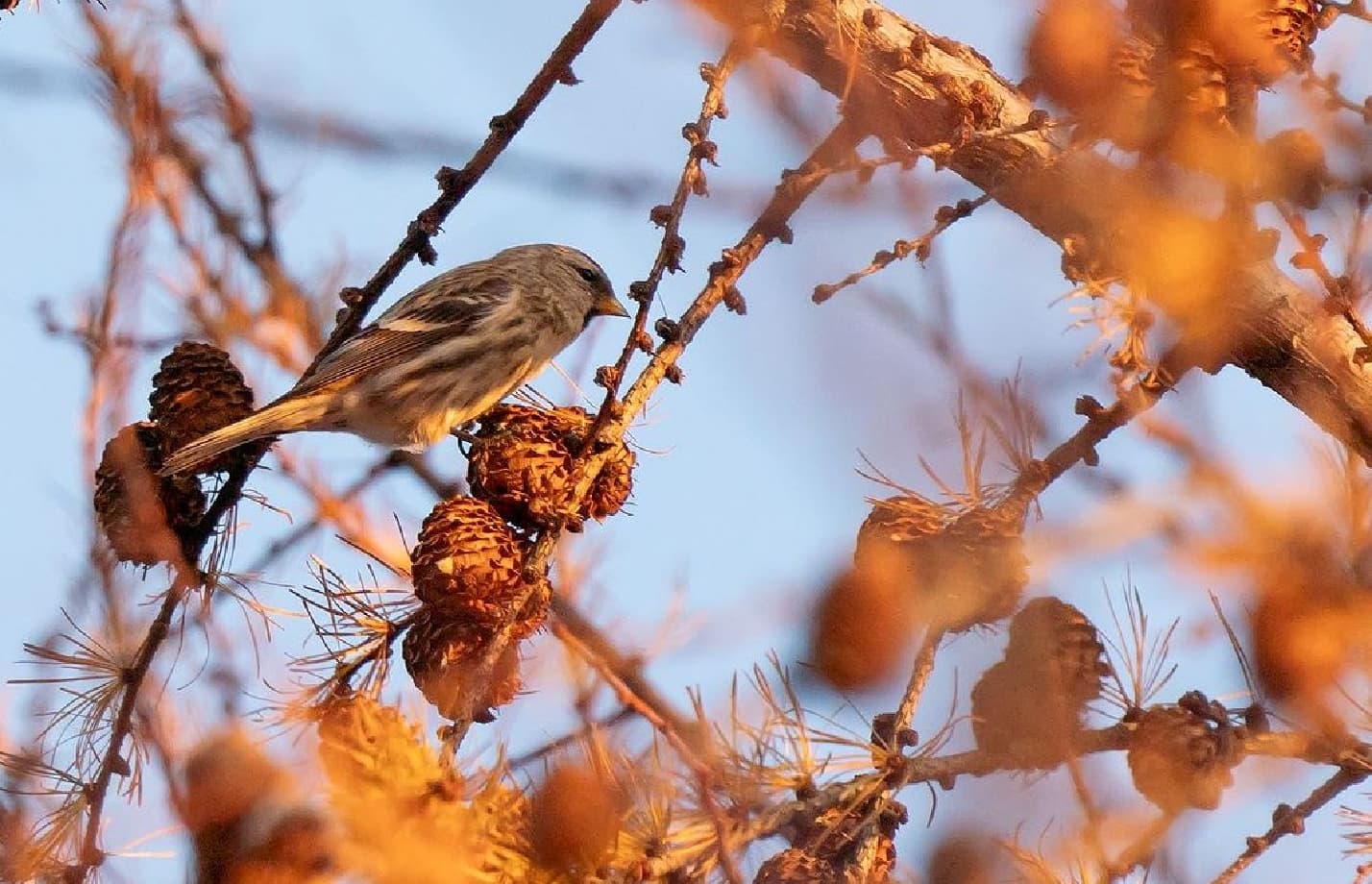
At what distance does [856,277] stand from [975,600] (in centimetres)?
65

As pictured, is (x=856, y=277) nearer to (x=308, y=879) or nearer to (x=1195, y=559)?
(x=1195, y=559)

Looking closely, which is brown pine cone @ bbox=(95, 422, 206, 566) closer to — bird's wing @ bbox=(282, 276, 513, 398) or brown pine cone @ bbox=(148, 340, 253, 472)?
brown pine cone @ bbox=(148, 340, 253, 472)

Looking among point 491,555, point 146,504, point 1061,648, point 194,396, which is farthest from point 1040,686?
point 194,396

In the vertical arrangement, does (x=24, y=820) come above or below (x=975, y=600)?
above

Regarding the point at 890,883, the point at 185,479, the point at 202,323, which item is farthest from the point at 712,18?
the point at 202,323

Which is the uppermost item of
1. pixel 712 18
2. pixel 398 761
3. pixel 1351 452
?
pixel 712 18

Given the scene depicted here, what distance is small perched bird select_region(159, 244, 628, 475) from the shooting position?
→ 13.0 ft

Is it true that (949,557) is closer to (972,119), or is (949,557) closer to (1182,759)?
(1182,759)

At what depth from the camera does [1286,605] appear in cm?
115

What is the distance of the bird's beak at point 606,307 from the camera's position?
15.1ft

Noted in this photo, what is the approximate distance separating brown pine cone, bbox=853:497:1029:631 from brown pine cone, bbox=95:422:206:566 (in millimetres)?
1017

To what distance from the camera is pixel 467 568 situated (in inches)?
74.7

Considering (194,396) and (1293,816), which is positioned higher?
(194,396)

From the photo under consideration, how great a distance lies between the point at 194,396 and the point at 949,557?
129 centimetres
